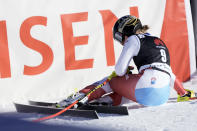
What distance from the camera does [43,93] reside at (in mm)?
4109

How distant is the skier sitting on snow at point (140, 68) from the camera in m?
3.01

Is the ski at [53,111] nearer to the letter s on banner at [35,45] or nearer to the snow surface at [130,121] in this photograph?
the snow surface at [130,121]

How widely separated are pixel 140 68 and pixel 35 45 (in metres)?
1.48

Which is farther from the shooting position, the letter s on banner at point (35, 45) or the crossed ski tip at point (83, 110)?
the letter s on banner at point (35, 45)

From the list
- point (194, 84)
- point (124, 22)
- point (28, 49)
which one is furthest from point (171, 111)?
point (28, 49)

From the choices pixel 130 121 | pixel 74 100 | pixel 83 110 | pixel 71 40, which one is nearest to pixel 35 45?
pixel 71 40

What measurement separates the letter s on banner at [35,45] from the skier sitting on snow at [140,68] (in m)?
1.00

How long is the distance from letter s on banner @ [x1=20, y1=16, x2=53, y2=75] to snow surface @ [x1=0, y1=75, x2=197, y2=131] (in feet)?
2.72

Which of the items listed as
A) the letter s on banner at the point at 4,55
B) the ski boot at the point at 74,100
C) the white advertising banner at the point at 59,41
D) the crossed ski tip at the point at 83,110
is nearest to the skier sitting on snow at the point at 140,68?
the ski boot at the point at 74,100

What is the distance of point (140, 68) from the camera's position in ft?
10.2

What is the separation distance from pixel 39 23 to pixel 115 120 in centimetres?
172

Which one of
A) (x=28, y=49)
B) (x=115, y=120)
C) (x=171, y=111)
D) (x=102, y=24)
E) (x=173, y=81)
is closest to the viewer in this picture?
(x=115, y=120)

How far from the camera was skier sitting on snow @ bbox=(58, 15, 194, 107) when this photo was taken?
301 cm

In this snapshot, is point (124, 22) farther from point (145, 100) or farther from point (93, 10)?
point (93, 10)
